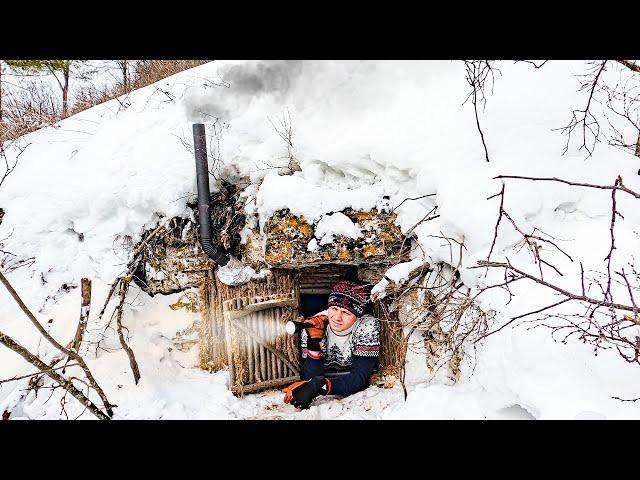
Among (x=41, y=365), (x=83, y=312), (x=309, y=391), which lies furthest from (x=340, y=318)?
(x=41, y=365)

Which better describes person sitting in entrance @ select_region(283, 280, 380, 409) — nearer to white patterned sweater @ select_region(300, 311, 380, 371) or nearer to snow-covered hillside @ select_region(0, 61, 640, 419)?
white patterned sweater @ select_region(300, 311, 380, 371)

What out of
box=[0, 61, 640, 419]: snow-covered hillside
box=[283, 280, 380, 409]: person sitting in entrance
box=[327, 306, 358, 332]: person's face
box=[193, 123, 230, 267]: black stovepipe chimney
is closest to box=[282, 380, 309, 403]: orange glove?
box=[283, 280, 380, 409]: person sitting in entrance

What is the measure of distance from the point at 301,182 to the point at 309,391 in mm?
2824

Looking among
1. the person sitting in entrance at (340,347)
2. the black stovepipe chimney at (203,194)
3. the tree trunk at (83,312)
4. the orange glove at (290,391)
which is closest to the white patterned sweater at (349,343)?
the person sitting in entrance at (340,347)

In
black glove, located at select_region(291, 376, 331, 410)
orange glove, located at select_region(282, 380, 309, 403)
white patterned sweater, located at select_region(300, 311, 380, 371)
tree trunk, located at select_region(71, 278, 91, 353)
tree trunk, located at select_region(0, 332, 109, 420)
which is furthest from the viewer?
white patterned sweater, located at select_region(300, 311, 380, 371)

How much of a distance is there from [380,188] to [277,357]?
2986mm

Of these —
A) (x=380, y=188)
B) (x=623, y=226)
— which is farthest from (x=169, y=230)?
(x=623, y=226)

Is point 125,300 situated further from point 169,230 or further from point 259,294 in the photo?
point 259,294

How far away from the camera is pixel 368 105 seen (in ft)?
19.4

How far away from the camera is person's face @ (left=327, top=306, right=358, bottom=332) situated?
6062 mm

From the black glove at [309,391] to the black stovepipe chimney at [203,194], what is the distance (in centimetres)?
213

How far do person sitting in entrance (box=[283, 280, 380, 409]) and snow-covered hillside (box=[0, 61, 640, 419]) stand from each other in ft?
0.96

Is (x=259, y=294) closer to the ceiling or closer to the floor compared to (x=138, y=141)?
closer to the floor

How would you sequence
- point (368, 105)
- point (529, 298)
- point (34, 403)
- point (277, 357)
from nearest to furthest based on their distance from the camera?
1. point (529, 298)
2. point (34, 403)
3. point (368, 105)
4. point (277, 357)
